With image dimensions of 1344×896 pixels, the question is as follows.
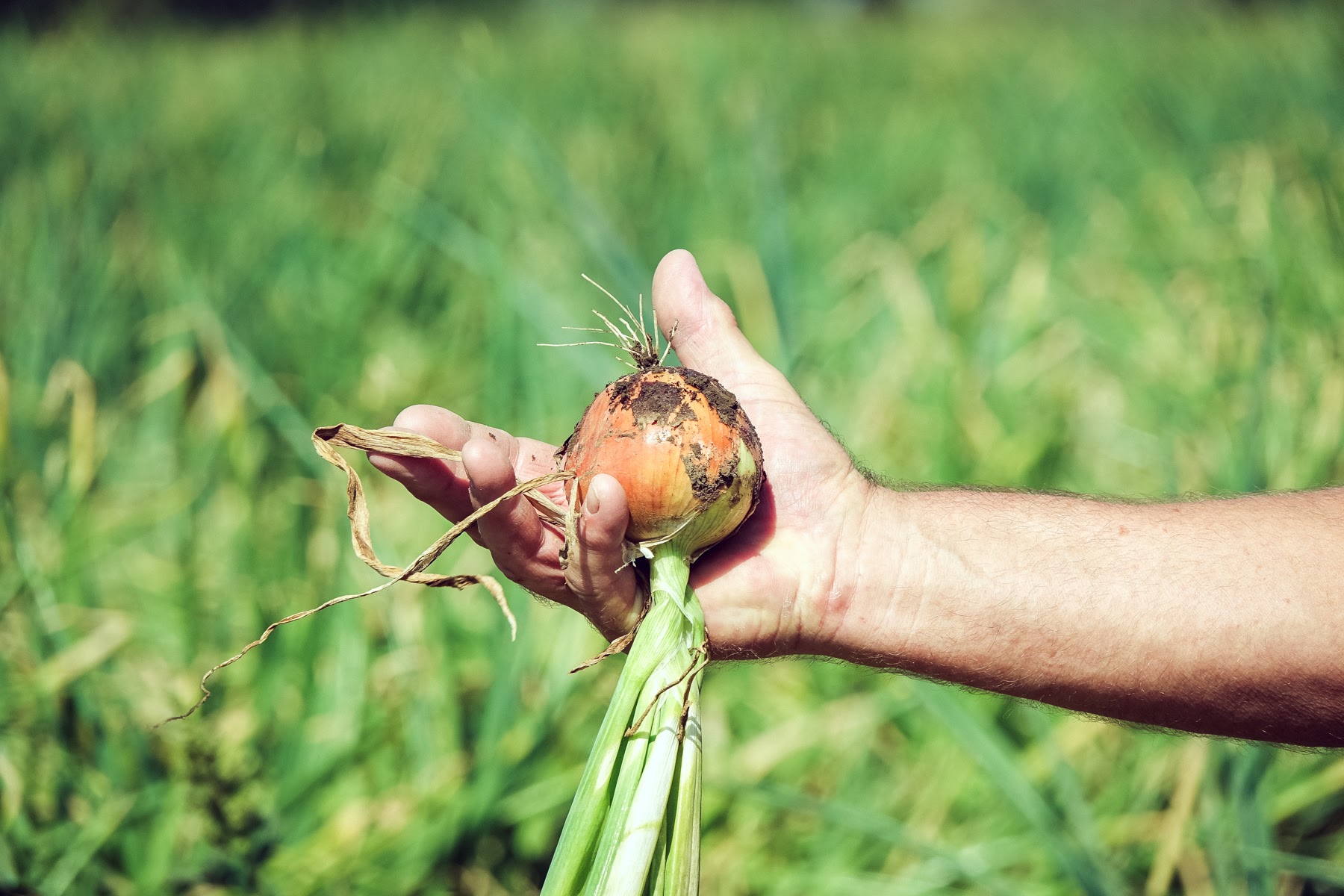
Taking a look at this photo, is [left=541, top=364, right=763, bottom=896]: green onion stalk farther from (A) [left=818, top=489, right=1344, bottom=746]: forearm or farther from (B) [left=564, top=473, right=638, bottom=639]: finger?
(A) [left=818, top=489, right=1344, bottom=746]: forearm

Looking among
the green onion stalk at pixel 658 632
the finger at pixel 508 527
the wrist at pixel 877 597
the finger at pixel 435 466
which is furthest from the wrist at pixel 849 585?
the finger at pixel 435 466

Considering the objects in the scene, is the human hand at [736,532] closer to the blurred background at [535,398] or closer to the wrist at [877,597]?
the wrist at [877,597]

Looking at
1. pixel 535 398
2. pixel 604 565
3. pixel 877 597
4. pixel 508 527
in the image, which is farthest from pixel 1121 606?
pixel 535 398

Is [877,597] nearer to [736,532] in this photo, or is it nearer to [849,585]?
[849,585]

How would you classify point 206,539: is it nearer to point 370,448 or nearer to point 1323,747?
point 370,448

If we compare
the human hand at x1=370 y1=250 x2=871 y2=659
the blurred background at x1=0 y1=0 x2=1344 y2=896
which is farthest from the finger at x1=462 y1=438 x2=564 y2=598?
the blurred background at x1=0 y1=0 x2=1344 y2=896

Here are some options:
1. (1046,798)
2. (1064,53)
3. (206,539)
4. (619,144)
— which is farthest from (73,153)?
(1064,53)
